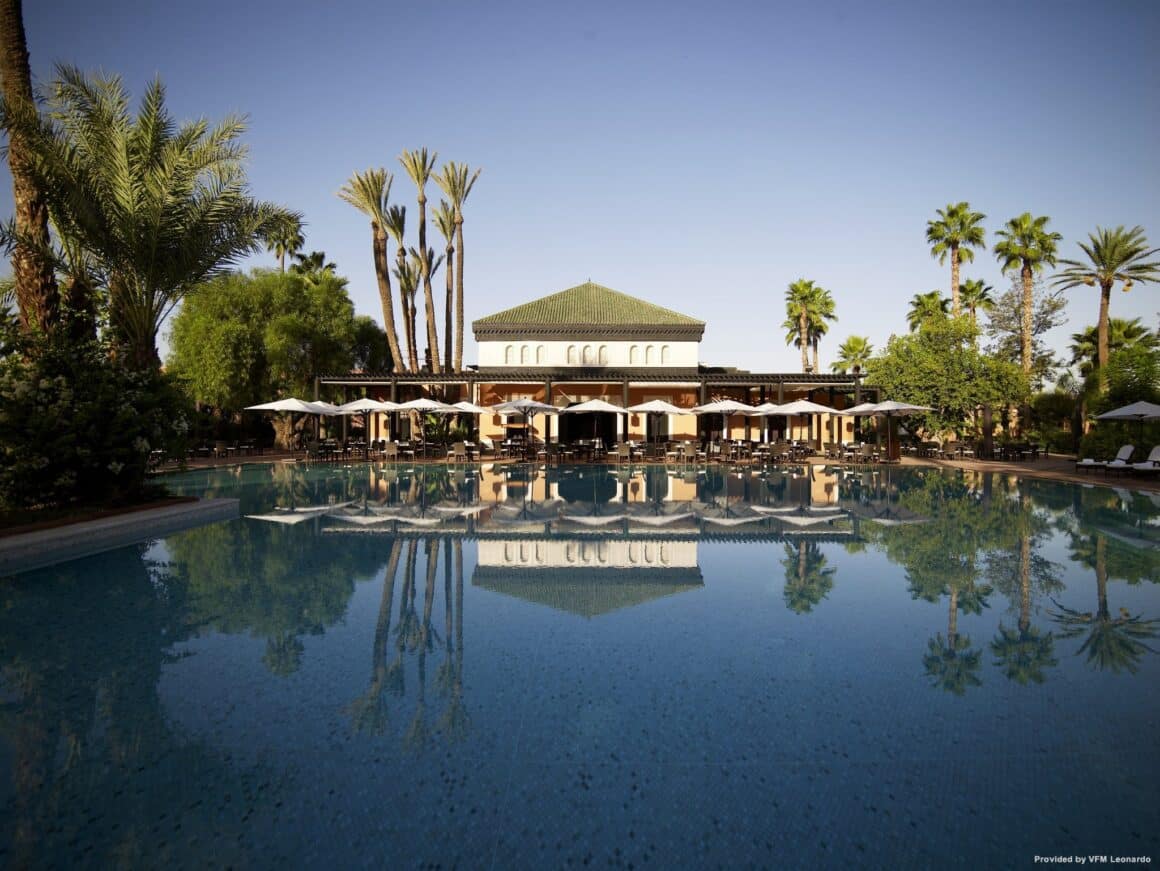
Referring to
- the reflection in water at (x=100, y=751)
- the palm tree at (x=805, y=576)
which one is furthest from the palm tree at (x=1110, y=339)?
the reflection in water at (x=100, y=751)

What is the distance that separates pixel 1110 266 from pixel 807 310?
16830 millimetres

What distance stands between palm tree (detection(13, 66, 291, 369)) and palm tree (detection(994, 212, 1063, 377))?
3853 centimetres

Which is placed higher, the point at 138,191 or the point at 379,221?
the point at 379,221

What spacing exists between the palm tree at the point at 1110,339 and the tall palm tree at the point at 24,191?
130 feet

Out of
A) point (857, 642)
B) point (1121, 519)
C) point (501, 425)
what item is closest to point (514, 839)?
point (857, 642)

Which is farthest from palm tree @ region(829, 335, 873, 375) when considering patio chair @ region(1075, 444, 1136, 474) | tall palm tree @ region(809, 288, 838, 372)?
patio chair @ region(1075, 444, 1136, 474)

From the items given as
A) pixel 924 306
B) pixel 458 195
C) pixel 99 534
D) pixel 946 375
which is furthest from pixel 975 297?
pixel 99 534

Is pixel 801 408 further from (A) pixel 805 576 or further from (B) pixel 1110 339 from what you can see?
(B) pixel 1110 339

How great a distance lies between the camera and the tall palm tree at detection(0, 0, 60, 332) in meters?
10.5

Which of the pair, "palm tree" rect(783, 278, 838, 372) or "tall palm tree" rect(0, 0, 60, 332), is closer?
"tall palm tree" rect(0, 0, 60, 332)

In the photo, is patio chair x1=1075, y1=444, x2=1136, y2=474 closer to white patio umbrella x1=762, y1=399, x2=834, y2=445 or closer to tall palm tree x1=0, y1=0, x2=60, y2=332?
white patio umbrella x1=762, y1=399, x2=834, y2=445

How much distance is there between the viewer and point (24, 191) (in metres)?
10.8

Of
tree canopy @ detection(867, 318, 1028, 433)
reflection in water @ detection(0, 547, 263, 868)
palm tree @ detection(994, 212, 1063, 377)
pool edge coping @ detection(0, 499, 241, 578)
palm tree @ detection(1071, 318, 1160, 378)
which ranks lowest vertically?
reflection in water @ detection(0, 547, 263, 868)

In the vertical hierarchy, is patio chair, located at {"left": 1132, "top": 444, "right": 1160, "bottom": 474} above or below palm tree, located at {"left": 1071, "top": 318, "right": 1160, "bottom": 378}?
below
